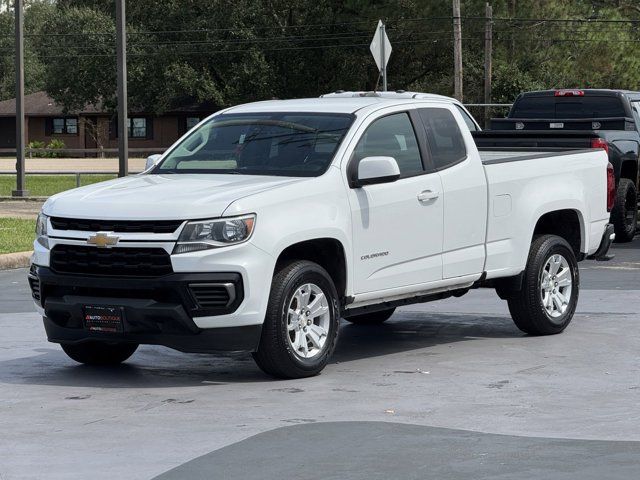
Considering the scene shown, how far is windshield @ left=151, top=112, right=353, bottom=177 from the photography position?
988 cm

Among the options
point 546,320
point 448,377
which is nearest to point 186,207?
point 448,377

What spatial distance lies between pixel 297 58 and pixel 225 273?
58088mm

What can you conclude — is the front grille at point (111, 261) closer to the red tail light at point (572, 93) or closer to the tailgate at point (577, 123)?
the tailgate at point (577, 123)

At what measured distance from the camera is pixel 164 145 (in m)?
83.3

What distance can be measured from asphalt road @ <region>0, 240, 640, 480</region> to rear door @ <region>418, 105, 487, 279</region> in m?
0.73

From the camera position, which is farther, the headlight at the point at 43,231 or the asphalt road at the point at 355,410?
the headlight at the point at 43,231

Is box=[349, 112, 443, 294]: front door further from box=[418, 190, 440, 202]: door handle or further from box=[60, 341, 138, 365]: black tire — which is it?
box=[60, 341, 138, 365]: black tire

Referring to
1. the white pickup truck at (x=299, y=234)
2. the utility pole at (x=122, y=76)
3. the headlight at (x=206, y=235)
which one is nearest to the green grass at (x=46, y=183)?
the utility pole at (x=122, y=76)

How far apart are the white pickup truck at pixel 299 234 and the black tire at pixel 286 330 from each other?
1 centimetres

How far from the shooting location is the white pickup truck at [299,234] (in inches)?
349

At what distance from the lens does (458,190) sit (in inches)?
416

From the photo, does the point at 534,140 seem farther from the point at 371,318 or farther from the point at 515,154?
the point at 371,318

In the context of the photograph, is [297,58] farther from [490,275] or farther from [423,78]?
[490,275]

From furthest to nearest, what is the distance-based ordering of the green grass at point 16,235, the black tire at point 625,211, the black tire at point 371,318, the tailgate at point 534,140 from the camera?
the black tire at point 625,211 → the green grass at point 16,235 → the tailgate at point 534,140 → the black tire at point 371,318
